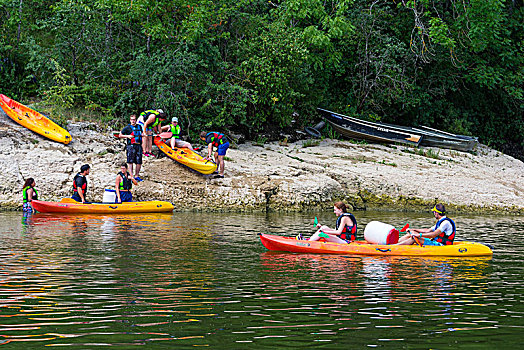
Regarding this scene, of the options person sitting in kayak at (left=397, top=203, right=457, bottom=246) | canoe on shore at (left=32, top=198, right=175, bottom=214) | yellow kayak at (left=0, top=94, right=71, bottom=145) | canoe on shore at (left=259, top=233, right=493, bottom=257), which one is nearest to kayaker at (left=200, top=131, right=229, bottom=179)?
canoe on shore at (left=32, top=198, right=175, bottom=214)

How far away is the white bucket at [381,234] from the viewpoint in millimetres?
11055

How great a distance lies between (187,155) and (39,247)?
8.18 m

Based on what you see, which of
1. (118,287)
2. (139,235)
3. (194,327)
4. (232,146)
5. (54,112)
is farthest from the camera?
(232,146)

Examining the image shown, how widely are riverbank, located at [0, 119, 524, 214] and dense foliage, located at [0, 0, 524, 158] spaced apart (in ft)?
6.99

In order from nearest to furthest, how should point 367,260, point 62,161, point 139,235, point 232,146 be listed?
point 367,260, point 139,235, point 62,161, point 232,146

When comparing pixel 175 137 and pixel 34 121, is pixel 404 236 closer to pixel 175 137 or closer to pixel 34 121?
pixel 175 137

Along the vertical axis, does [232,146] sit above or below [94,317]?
above

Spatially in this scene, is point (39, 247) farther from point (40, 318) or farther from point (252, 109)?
point (252, 109)

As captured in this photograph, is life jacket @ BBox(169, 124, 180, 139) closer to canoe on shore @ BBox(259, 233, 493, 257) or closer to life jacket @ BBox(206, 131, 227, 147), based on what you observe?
life jacket @ BBox(206, 131, 227, 147)

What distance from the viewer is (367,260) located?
10266 millimetres

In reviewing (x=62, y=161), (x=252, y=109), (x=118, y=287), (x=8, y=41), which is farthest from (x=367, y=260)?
(x=8, y=41)

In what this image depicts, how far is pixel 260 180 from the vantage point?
18.0m

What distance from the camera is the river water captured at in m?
5.62

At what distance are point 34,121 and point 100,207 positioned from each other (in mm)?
4660
